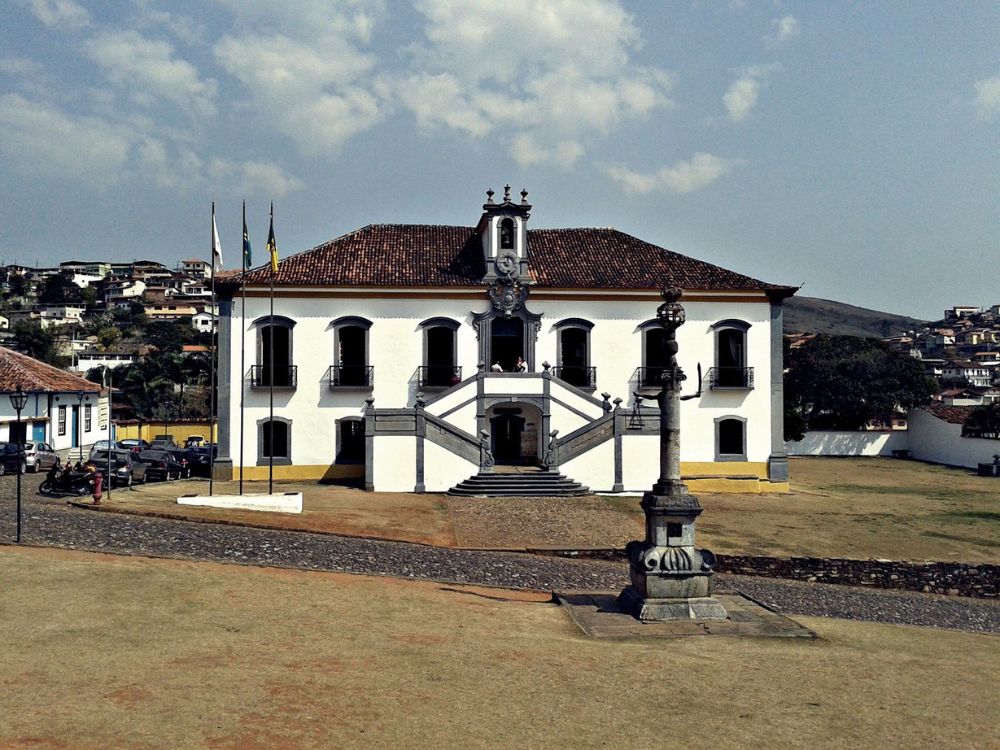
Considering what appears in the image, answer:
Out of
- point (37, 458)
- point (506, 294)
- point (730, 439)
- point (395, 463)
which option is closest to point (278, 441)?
point (395, 463)

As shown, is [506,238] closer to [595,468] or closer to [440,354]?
[440,354]

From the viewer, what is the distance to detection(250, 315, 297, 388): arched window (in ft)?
93.1

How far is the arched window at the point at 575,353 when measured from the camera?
97.0ft

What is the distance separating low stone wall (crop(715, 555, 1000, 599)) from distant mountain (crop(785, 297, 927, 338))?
14314 cm

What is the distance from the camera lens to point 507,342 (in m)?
29.6

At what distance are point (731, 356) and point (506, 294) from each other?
8.19 meters

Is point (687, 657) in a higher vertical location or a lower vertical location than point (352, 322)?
lower

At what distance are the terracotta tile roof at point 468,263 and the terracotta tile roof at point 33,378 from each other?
440 inches

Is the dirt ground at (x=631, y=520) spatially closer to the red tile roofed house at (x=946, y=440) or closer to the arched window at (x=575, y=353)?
the arched window at (x=575, y=353)

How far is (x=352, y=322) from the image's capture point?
28797 millimetres

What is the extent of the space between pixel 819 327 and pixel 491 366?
145546 millimetres

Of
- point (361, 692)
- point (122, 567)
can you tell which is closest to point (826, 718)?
point (361, 692)

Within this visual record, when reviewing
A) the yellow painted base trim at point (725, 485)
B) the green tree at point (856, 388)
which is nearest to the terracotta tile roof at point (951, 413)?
the green tree at point (856, 388)

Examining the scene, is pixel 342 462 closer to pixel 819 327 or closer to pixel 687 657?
pixel 687 657
